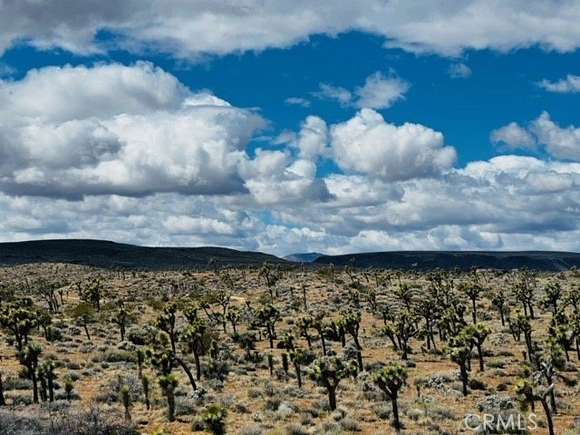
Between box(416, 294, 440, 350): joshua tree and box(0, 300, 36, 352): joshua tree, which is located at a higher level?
box(0, 300, 36, 352): joshua tree

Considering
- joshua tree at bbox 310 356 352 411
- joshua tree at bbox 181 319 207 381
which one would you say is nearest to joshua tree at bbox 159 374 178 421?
joshua tree at bbox 310 356 352 411

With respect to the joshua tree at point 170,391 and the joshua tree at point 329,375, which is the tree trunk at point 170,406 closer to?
the joshua tree at point 170,391

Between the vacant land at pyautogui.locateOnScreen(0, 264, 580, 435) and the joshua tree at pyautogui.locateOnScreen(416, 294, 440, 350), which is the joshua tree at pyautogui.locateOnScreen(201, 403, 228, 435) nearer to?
the vacant land at pyautogui.locateOnScreen(0, 264, 580, 435)

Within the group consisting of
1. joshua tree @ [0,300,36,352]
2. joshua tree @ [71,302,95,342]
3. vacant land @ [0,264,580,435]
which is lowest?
vacant land @ [0,264,580,435]

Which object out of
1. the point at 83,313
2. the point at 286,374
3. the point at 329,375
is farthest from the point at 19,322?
the point at 329,375

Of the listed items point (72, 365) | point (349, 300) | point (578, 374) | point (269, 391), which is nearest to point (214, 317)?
point (349, 300)

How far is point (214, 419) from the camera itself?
29.5 metres

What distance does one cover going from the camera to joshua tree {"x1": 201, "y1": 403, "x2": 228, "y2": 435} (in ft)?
97.1

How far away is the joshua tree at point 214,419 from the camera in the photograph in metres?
29.6

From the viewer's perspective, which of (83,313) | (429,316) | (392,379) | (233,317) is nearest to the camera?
(392,379)

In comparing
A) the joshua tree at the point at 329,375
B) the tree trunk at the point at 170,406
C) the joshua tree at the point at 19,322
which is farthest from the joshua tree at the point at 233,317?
the tree trunk at the point at 170,406

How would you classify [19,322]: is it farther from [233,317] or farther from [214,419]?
[214,419]

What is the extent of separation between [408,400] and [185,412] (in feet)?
48.3

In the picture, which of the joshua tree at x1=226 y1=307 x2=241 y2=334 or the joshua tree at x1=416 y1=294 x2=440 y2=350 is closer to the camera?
the joshua tree at x1=416 y1=294 x2=440 y2=350
